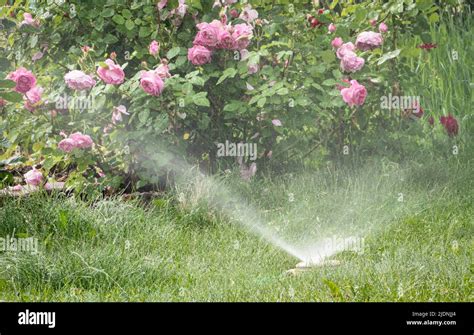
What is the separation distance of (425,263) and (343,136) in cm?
190

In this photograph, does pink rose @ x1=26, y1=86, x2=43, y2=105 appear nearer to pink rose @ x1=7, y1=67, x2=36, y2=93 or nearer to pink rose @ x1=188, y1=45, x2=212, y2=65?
pink rose @ x1=7, y1=67, x2=36, y2=93

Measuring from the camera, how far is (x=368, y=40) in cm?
540

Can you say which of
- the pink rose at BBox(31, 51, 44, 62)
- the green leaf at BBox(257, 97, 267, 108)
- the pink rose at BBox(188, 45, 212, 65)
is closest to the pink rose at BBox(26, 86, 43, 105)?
the pink rose at BBox(31, 51, 44, 62)

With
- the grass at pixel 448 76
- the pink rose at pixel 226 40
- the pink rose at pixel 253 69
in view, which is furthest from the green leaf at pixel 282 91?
the grass at pixel 448 76

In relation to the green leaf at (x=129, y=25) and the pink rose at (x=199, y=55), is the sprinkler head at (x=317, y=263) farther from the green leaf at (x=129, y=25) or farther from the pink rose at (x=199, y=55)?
the green leaf at (x=129, y=25)

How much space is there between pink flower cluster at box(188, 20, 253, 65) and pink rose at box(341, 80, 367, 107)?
691 millimetres

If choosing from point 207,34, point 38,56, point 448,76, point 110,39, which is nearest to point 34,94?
point 38,56

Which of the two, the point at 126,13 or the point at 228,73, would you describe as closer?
the point at 228,73

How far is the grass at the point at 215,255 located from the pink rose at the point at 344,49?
2.61 feet

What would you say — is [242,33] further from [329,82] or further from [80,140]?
[80,140]

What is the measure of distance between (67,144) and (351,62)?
1.80 m

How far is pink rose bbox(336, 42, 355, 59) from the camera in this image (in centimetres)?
540
